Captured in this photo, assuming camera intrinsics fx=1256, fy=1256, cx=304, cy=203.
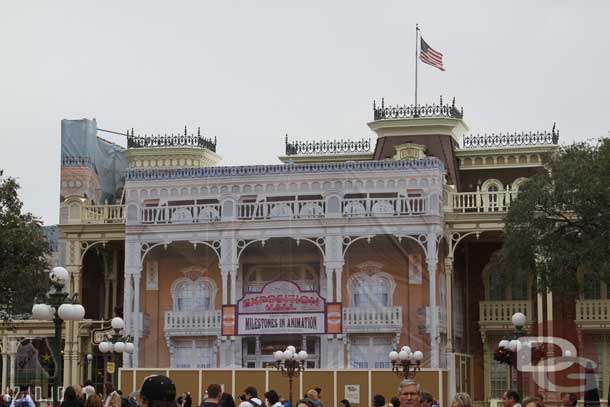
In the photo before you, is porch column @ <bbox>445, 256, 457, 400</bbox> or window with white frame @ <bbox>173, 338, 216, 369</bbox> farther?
window with white frame @ <bbox>173, 338, 216, 369</bbox>

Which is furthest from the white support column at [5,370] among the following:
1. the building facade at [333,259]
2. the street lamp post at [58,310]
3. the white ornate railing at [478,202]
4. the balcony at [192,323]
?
the street lamp post at [58,310]

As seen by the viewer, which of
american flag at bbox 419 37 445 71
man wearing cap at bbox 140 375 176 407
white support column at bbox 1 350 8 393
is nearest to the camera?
man wearing cap at bbox 140 375 176 407

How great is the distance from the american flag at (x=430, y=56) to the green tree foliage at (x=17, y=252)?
1502 centimetres

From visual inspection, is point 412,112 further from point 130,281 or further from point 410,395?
point 410,395

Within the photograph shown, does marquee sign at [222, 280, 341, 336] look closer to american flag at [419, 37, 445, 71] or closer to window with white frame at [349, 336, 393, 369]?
window with white frame at [349, 336, 393, 369]

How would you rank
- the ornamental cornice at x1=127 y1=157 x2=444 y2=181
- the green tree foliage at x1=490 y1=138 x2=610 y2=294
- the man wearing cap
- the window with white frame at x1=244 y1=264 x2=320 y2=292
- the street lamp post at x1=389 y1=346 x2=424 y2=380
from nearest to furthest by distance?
1. the man wearing cap
2. the green tree foliage at x1=490 y1=138 x2=610 y2=294
3. the street lamp post at x1=389 y1=346 x2=424 y2=380
4. the ornamental cornice at x1=127 y1=157 x2=444 y2=181
5. the window with white frame at x1=244 y1=264 x2=320 y2=292

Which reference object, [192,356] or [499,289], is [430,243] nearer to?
[499,289]

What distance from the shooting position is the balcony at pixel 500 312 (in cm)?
4184

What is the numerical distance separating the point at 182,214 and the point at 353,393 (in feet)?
27.6

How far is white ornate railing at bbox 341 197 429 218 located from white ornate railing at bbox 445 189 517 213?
157 centimetres

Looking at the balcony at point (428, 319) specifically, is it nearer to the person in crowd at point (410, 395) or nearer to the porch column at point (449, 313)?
the porch column at point (449, 313)

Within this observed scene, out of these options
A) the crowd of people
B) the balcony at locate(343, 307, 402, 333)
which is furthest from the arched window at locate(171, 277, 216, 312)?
the crowd of people

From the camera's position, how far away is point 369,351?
132ft

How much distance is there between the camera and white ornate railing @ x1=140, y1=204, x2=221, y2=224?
41.7 meters
